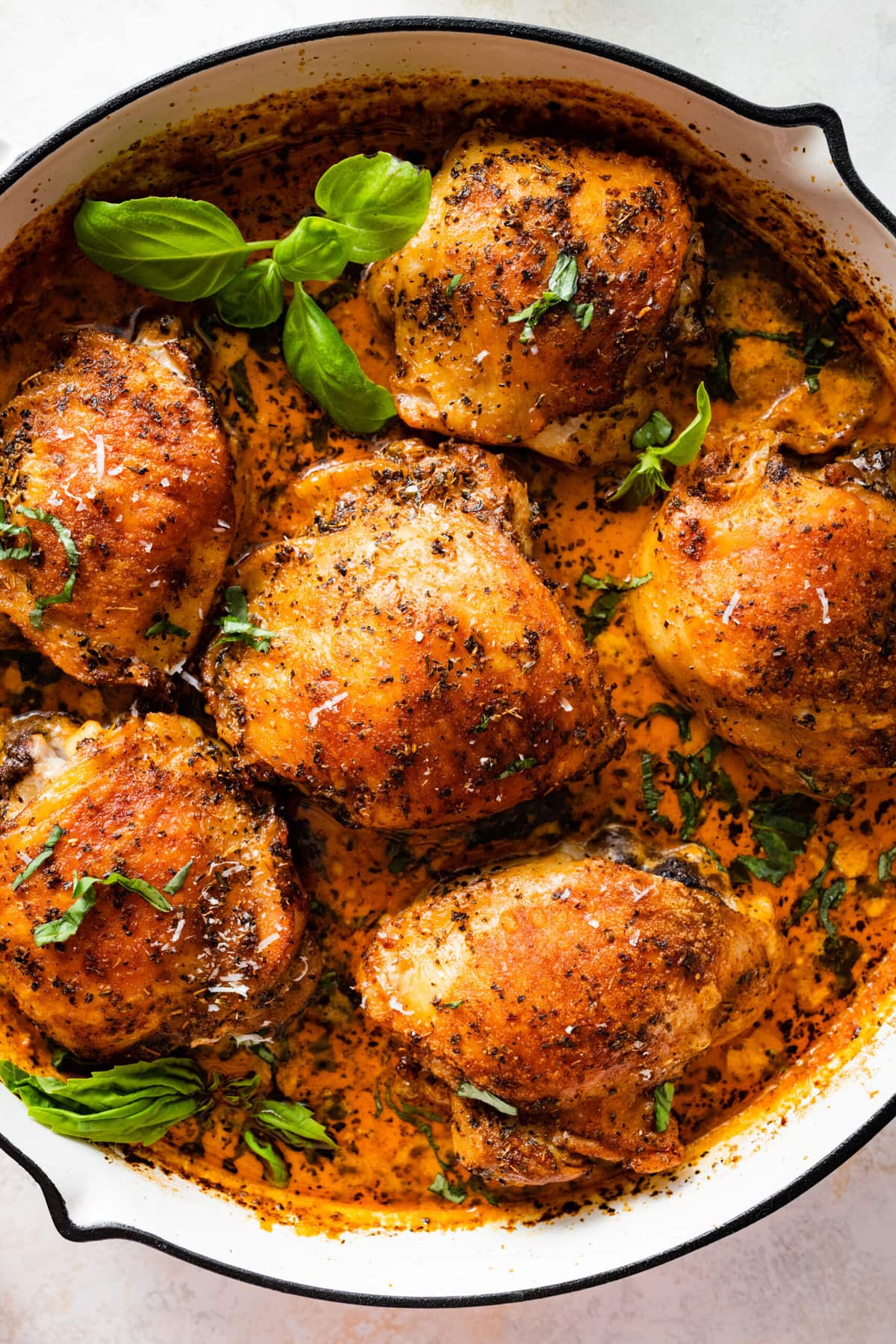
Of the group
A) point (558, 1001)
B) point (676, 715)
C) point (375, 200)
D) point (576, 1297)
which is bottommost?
point (576, 1297)

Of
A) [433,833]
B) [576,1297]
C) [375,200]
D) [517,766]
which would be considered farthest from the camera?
[576,1297]

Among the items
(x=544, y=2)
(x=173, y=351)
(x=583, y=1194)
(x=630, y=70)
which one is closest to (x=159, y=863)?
(x=173, y=351)

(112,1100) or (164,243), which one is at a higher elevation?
(164,243)

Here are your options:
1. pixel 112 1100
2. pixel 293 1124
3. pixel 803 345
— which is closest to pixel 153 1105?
pixel 112 1100

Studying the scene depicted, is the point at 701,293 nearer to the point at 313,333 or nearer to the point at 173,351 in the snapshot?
the point at 313,333

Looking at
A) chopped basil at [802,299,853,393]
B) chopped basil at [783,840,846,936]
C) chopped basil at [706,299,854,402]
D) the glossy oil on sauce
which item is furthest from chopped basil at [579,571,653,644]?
chopped basil at [783,840,846,936]

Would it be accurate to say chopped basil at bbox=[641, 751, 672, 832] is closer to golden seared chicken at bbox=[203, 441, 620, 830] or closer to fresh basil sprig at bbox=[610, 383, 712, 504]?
golden seared chicken at bbox=[203, 441, 620, 830]

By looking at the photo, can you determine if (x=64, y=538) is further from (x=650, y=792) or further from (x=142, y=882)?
(x=650, y=792)
